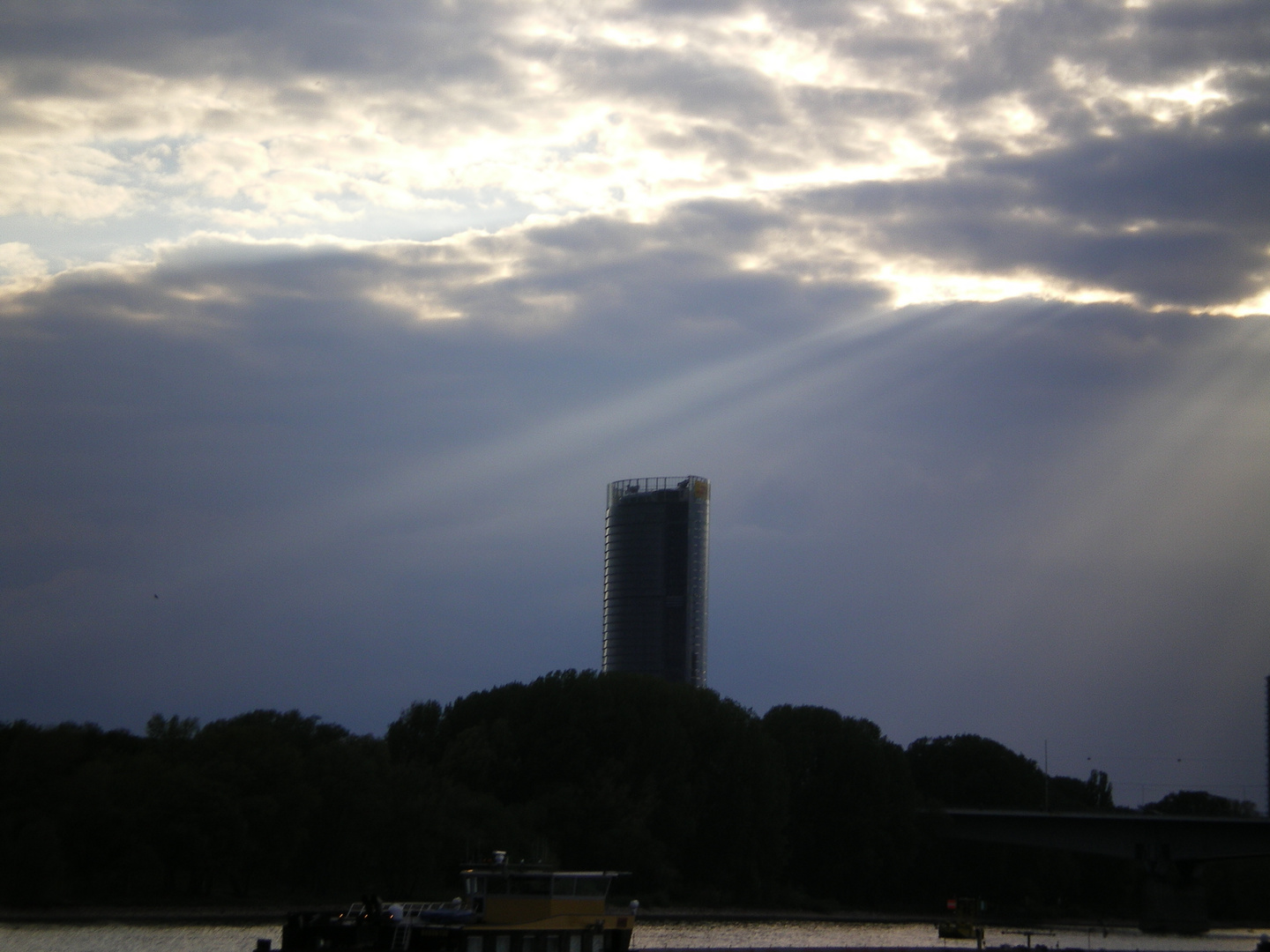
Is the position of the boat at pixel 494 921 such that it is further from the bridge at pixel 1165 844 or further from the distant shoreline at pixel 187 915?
the bridge at pixel 1165 844

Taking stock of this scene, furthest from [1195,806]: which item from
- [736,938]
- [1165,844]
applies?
[736,938]

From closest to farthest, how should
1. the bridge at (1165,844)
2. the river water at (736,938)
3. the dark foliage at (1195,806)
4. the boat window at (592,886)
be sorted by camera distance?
the boat window at (592,886) < the river water at (736,938) < the bridge at (1165,844) < the dark foliage at (1195,806)

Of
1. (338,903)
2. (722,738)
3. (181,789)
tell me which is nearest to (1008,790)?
(722,738)

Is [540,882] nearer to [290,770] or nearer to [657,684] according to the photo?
[290,770]

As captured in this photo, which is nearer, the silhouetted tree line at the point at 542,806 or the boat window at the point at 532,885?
the boat window at the point at 532,885

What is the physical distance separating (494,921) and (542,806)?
65.9 meters

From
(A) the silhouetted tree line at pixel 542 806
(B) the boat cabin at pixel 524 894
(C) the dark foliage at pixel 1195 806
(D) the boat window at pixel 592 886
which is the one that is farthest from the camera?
(C) the dark foliage at pixel 1195 806

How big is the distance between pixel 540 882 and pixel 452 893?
58.0 metres

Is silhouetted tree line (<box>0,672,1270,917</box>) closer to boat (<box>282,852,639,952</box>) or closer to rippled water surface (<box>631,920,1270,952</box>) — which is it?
rippled water surface (<box>631,920,1270,952</box>)

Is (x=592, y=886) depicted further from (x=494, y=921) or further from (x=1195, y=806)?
(x=1195, y=806)

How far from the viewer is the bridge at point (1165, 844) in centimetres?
11750

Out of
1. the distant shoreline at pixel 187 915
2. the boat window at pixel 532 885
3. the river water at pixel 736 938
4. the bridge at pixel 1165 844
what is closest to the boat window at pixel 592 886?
the boat window at pixel 532 885

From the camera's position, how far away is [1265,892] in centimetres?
15288

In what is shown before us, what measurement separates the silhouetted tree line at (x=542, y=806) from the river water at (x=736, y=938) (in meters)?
8.09
